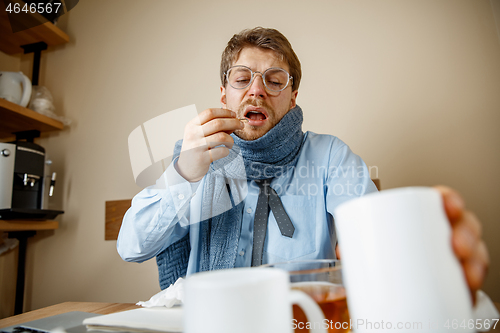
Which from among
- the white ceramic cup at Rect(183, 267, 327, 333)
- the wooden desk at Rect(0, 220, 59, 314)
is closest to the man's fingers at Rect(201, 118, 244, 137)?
the white ceramic cup at Rect(183, 267, 327, 333)

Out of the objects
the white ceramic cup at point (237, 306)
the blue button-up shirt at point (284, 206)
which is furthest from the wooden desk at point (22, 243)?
the white ceramic cup at point (237, 306)

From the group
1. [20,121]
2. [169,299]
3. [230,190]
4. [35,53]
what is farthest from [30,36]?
[169,299]

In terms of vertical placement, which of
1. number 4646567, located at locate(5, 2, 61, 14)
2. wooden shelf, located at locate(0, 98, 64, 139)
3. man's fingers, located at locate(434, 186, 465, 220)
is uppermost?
number 4646567, located at locate(5, 2, 61, 14)

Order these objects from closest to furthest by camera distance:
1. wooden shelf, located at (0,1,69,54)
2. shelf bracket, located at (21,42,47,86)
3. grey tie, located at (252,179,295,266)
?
grey tie, located at (252,179,295,266) → wooden shelf, located at (0,1,69,54) → shelf bracket, located at (21,42,47,86)

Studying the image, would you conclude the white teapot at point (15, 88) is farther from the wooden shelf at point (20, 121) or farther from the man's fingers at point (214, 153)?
the man's fingers at point (214, 153)

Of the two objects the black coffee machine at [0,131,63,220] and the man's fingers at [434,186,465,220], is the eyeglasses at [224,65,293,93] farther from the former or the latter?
the black coffee machine at [0,131,63,220]

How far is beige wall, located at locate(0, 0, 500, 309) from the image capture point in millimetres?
1144

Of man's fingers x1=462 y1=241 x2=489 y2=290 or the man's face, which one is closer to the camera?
man's fingers x1=462 y1=241 x2=489 y2=290

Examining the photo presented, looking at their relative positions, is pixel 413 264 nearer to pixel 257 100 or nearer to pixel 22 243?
pixel 257 100

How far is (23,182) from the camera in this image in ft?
4.71

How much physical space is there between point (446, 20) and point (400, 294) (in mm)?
1333

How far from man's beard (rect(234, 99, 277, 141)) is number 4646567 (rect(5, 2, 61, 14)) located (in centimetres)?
135

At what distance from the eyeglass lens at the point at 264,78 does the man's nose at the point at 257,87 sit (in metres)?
0.01

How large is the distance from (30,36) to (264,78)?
150 centimetres
